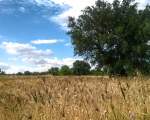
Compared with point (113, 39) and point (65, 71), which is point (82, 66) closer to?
point (113, 39)

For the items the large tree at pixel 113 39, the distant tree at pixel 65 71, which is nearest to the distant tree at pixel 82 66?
the large tree at pixel 113 39

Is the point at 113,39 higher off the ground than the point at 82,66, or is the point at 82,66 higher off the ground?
the point at 113,39

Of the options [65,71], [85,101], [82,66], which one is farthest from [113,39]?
[65,71]

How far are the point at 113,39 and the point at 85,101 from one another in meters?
58.0

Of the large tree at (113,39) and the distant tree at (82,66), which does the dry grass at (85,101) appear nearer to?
the large tree at (113,39)

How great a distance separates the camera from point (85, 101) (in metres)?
6.69

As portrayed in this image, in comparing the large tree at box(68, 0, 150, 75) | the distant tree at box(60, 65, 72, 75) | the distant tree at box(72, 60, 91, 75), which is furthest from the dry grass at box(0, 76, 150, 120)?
the distant tree at box(60, 65, 72, 75)

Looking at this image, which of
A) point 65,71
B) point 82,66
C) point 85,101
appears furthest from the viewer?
point 65,71

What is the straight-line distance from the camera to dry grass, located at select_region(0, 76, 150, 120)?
20.0ft

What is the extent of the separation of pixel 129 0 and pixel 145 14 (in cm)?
337

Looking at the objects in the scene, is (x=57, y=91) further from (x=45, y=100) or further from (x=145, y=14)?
(x=145, y=14)

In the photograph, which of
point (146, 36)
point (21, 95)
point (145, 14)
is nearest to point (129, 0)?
point (145, 14)

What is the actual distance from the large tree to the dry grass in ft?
180

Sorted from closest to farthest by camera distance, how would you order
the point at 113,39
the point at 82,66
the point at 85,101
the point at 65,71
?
1. the point at 85,101
2. the point at 113,39
3. the point at 82,66
4. the point at 65,71
